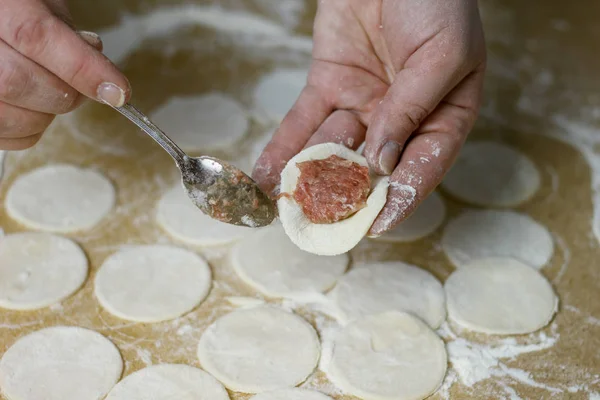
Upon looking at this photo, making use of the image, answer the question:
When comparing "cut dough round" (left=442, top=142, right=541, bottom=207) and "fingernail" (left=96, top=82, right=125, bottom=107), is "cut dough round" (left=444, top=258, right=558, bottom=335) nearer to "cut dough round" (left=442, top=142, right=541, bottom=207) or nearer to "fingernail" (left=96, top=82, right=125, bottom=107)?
"cut dough round" (left=442, top=142, right=541, bottom=207)

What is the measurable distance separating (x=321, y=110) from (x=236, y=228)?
59 cm

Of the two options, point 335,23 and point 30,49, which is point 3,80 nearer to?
point 30,49

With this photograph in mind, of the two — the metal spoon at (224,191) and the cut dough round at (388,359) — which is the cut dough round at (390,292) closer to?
the cut dough round at (388,359)

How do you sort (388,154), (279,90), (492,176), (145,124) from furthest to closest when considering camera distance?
(279,90), (492,176), (388,154), (145,124)

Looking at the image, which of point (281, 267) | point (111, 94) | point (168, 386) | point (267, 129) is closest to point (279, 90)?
point (267, 129)

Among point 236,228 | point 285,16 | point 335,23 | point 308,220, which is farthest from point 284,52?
point 308,220

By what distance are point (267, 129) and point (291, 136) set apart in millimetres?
778

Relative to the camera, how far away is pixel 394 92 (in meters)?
2.28

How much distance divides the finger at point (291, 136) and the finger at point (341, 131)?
0.04m

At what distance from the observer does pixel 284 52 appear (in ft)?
12.5

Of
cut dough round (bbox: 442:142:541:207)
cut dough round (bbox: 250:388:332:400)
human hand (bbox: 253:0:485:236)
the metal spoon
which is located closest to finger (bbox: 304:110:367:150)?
human hand (bbox: 253:0:485:236)

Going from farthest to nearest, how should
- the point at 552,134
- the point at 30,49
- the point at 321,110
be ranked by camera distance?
the point at 552,134, the point at 321,110, the point at 30,49

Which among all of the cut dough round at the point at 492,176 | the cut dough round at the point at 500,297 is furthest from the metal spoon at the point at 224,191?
the cut dough round at the point at 492,176

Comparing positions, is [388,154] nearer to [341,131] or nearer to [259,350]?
[341,131]
